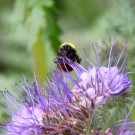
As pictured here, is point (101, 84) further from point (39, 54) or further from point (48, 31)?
point (39, 54)

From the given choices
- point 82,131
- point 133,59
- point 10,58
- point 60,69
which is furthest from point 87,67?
point 10,58

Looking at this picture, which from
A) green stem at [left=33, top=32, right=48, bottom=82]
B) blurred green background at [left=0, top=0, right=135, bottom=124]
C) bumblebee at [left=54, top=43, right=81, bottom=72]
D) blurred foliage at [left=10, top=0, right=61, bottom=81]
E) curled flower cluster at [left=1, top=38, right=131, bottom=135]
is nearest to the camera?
curled flower cluster at [left=1, top=38, right=131, bottom=135]

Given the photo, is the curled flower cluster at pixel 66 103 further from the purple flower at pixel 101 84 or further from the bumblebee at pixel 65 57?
the bumblebee at pixel 65 57

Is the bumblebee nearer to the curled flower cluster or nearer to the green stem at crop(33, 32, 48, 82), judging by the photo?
the curled flower cluster

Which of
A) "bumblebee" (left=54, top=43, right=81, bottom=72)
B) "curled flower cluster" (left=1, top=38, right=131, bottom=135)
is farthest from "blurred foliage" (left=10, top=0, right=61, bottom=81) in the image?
"curled flower cluster" (left=1, top=38, right=131, bottom=135)

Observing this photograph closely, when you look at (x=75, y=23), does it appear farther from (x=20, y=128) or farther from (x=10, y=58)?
(x=20, y=128)

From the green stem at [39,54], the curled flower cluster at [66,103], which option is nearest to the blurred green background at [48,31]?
the green stem at [39,54]

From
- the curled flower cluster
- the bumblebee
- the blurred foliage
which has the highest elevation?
the blurred foliage
